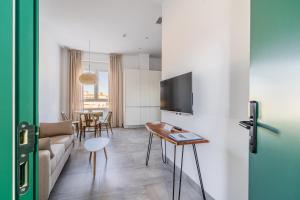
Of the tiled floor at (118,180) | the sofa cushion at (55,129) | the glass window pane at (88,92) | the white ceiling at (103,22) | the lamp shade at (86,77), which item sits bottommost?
the tiled floor at (118,180)

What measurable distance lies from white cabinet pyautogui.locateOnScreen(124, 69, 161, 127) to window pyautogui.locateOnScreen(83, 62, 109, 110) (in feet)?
3.55

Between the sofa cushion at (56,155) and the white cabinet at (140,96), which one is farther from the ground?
the white cabinet at (140,96)

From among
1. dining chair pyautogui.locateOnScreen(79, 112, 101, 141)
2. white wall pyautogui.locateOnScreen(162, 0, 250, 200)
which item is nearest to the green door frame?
white wall pyautogui.locateOnScreen(162, 0, 250, 200)

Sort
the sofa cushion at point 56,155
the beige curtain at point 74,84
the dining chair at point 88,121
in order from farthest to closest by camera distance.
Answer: the beige curtain at point 74,84 → the dining chair at point 88,121 → the sofa cushion at point 56,155

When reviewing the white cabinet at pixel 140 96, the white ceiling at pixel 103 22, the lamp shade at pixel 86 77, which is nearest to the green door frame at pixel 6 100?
the white ceiling at pixel 103 22

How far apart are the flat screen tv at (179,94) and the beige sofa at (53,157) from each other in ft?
5.86

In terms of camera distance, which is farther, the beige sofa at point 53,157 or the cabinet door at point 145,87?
the cabinet door at point 145,87

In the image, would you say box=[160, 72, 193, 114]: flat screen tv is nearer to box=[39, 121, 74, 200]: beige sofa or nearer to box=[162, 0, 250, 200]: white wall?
box=[162, 0, 250, 200]: white wall

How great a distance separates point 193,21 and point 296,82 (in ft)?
5.94

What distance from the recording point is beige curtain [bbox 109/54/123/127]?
6621mm

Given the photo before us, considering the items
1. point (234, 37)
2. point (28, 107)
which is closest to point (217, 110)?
point (234, 37)

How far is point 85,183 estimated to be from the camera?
2273 millimetres

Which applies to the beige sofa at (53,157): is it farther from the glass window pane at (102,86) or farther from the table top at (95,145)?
the glass window pane at (102,86)

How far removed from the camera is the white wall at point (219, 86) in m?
1.40
